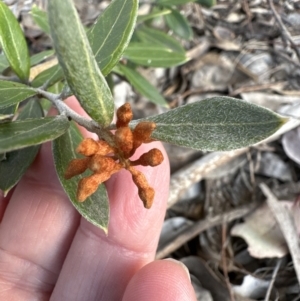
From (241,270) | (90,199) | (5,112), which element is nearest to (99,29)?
(5,112)

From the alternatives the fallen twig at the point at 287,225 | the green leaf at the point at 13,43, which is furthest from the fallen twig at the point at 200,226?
the green leaf at the point at 13,43

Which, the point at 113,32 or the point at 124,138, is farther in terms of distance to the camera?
the point at 113,32

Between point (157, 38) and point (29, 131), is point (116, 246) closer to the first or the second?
point (29, 131)

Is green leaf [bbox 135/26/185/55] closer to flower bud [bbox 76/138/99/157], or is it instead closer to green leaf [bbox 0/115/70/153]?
green leaf [bbox 0/115/70/153]

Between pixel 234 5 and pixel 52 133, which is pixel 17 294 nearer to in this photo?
pixel 52 133

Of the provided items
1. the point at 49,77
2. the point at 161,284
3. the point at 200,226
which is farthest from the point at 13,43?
the point at 200,226
